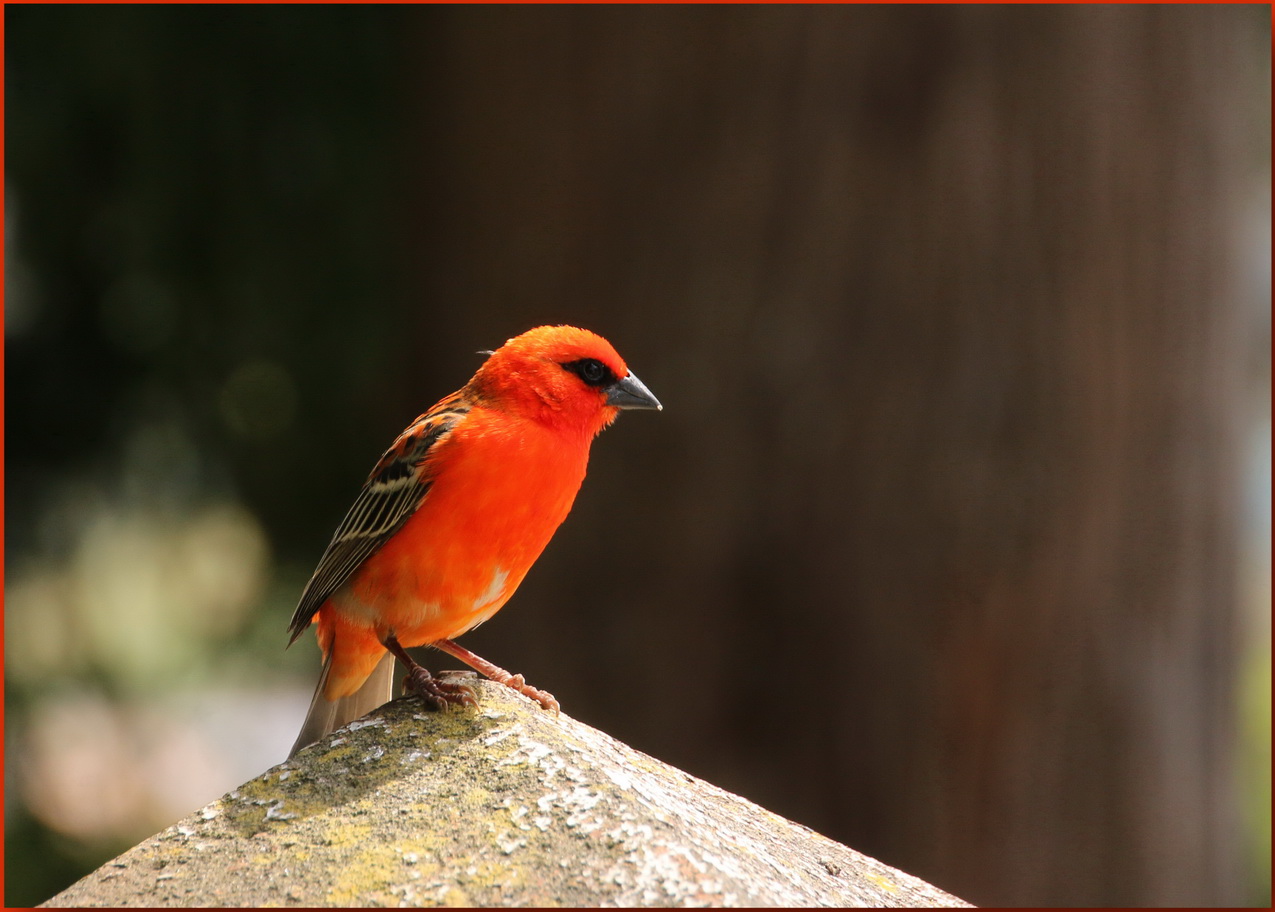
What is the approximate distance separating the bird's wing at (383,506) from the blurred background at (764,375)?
8.47 ft

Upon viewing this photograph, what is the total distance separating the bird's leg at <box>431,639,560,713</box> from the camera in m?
3.80

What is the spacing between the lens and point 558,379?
160 inches

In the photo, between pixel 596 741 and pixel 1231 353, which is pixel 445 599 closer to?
pixel 596 741

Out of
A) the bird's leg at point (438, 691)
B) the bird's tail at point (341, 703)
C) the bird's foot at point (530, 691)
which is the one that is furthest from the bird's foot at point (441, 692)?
the bird's tail at point (341, 703)

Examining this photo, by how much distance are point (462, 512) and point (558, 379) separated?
0.58 meters

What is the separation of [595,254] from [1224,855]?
466 centimetres

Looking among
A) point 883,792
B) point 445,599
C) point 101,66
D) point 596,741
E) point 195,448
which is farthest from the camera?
point 195,448

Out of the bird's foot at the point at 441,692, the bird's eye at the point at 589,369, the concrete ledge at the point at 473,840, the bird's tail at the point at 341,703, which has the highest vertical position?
the bird's eye at the point at 589,369

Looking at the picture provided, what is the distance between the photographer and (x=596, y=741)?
3287 mm

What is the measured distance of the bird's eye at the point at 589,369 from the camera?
410 centimetres

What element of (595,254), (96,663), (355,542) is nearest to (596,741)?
(355,542)

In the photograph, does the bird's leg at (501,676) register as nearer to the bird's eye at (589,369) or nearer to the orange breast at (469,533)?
the orange breast at (469,533)

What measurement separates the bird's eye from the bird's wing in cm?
38

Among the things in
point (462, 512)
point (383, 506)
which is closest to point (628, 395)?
point (462, 512)
